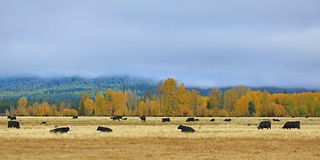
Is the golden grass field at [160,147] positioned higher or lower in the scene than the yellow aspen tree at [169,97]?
lower

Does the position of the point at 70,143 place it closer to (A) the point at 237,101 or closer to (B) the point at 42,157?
(B) the point at 42,157

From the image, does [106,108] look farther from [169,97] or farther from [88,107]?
[169,97]

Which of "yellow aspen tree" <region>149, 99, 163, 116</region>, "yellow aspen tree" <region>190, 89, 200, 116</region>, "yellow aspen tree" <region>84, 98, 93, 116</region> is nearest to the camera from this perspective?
"yellow aspen tree" <region>149, 99, 163, 116</region>

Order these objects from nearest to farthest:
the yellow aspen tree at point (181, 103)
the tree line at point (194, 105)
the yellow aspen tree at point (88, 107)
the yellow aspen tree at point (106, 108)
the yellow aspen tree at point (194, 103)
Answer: the yellow aspen tree at point (181, 103)
the tree line at point (194, 105)
the yellow aspen tree at point (194, 103)
the yellow aspen tree at point (106, 108)
the yellow aspen tree at point (88, 107)

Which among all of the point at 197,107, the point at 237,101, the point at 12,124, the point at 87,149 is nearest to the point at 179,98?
the point at 197,107

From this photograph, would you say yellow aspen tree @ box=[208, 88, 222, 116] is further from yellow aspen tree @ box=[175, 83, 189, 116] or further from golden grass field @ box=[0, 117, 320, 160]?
golden grass field @ box=[0, 117, 320, 160]

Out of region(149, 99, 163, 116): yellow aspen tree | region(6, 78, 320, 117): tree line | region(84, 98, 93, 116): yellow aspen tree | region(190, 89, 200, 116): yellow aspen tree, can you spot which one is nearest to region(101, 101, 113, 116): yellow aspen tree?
region(6, 78, 320, 117): tree line

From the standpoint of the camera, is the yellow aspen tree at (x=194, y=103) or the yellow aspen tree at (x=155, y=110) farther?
the yellow aspen tree at (x=194, y=103)

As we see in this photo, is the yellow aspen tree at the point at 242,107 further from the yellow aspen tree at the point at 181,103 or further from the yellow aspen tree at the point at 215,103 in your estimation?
the yellow aspen tree at the point at 181,103

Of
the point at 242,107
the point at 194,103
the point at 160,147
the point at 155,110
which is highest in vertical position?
the point at 194,103

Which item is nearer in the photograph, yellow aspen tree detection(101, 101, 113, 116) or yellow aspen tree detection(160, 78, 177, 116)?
yellow aspen tree detection(160, 78, 177, 116)

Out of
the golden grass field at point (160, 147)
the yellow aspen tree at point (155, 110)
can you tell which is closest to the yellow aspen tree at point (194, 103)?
the yellow aspen tree at point (155, 110)

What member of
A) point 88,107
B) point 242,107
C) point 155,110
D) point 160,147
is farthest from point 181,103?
point 160,147

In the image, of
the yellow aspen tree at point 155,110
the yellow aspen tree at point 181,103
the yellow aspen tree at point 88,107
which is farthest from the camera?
the yellow aspen tree at point 88,107
